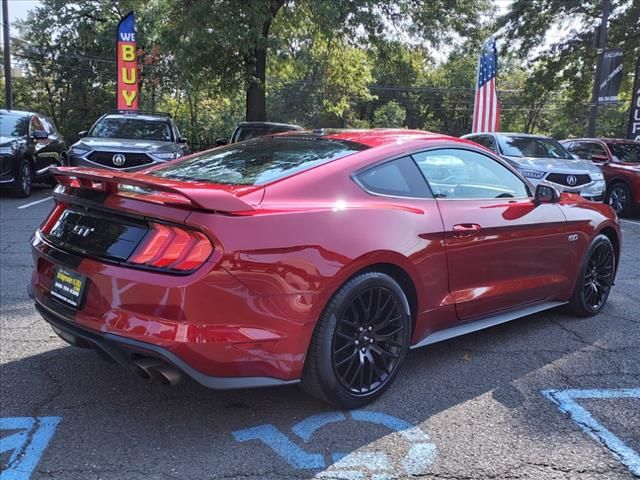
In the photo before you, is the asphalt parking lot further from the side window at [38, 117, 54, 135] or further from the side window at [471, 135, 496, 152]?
the side window at [38, 117, 54, 135]

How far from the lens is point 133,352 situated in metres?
2.63

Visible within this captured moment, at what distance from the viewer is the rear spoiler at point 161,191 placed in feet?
8.62

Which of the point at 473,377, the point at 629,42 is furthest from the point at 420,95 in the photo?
the point at 473,377

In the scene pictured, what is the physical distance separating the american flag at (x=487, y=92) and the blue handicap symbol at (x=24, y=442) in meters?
17.3

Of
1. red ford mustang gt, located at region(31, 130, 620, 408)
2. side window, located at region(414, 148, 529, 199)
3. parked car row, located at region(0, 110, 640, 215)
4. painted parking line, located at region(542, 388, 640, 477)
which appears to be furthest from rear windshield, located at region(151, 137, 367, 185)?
parked car row, located at region(0, 110, 640, 215)

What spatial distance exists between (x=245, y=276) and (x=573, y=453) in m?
1.76

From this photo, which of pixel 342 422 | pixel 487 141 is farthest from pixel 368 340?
pixel 487 141

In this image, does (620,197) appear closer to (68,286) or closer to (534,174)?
(534,174)

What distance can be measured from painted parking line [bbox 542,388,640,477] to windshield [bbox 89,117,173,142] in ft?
31.4

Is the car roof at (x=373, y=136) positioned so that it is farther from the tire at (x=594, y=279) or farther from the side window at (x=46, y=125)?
the side window at (x=46, y=125)

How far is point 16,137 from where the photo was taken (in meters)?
11.0

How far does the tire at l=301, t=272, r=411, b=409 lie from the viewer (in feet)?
9.66

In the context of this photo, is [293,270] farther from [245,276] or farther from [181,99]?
[181,99]

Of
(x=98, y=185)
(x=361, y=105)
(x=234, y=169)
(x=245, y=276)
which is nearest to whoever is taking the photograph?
(x=245, y=276)
